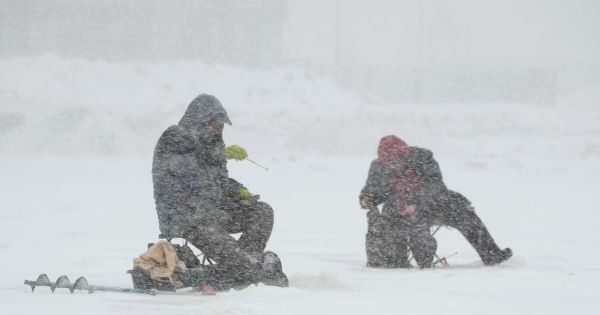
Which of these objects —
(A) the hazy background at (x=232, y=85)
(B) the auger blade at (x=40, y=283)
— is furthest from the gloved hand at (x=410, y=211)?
(A) the hazy background at (x=232, y=85)

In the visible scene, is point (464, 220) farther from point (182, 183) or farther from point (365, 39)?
point (365, 39)

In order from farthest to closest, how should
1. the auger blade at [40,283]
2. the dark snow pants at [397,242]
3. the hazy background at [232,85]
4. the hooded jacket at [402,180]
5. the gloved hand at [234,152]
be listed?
the hazy background at [232,85] → the hooded jacket at [402,180] → the dark snow pants at [397,242] → the gloved hand at [234,152] → the auger blade at [40,283]

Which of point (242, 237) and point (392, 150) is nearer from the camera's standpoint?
point (242, 237)

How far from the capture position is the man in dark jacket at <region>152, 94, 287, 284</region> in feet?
20.1

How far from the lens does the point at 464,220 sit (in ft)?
27.8

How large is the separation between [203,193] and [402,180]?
8.34 feet

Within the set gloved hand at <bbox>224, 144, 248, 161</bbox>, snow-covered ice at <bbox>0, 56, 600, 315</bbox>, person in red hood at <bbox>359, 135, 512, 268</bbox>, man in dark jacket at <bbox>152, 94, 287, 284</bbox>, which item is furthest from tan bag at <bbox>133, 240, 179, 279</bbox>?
person in red hood at <bbox>359, 135, 512, 268</bbox>

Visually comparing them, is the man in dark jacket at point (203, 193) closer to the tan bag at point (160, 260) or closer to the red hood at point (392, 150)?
the tan bag at point (160, 260)

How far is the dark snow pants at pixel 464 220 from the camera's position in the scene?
27.6ft

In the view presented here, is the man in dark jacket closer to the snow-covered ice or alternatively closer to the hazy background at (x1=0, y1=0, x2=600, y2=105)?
the snow-covered ice

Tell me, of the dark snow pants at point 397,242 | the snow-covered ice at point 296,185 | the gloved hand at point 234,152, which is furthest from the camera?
the dark snow pants at point 397,242

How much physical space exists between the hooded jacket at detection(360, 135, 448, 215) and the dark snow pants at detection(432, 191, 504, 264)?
0.28 ft

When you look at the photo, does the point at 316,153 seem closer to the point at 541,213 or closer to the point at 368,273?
the point at 541,213

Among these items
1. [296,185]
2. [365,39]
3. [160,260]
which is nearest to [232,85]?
[296,185]
